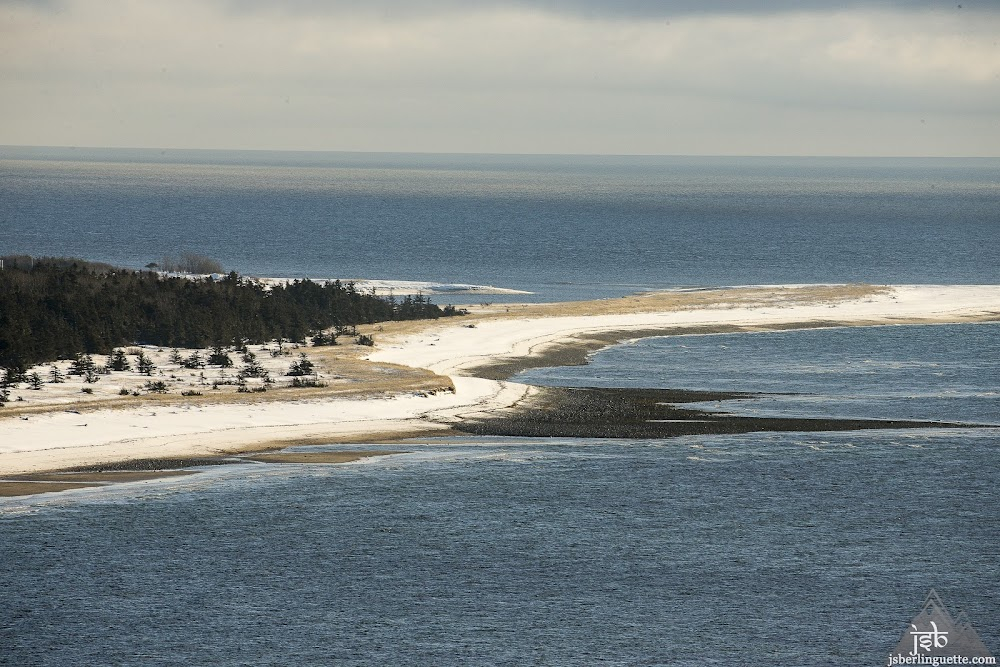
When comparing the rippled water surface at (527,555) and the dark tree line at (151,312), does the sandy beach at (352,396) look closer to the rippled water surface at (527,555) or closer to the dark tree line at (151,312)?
the dark tree line at (151,312)

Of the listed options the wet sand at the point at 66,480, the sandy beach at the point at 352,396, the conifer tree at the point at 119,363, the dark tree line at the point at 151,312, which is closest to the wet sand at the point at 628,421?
the sandy beach at the point at 352,396

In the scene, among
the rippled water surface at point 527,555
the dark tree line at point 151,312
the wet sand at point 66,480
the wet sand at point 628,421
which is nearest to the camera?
the rippled water surface at point 527,555

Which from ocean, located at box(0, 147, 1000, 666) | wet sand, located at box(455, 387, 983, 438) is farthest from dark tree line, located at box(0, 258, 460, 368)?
wet sand, located at box(455, 387, 983, 438)

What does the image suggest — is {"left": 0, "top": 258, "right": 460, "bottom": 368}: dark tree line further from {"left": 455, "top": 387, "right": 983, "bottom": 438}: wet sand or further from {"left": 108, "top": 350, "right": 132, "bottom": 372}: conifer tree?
{"left": 455, "top": 387, "right": 983, "bottom": 438}: wet sand

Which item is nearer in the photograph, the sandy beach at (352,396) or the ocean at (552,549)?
the ocean at (552,549)

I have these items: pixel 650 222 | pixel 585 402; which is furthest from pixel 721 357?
pixel 650 222

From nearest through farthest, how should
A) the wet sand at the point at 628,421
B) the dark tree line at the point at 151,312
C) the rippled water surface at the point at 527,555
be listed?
the rippled water surface at the point at 527,555 → the wet sand at the point at 628,421 → the dark tree line at the point at 151,312

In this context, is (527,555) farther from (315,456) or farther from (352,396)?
(352,396)
